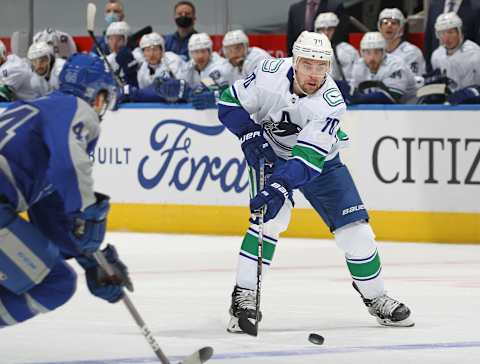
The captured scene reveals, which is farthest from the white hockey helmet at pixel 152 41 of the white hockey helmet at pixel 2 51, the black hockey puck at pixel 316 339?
the black hockey puck at pixel 316 339

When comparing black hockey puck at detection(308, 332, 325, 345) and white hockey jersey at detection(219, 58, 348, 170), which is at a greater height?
white hockey jersey at detection(219, 58, 348, 170)

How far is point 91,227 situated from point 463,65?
242 inches

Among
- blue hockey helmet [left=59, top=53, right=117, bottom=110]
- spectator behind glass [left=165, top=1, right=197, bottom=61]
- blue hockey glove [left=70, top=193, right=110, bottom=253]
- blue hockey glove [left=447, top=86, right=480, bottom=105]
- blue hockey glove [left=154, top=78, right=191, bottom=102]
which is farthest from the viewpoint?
spectator behind glass [left=165, top=1, right=197, bottom=61]

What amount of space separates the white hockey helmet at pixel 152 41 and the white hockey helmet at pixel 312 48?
5469 mm

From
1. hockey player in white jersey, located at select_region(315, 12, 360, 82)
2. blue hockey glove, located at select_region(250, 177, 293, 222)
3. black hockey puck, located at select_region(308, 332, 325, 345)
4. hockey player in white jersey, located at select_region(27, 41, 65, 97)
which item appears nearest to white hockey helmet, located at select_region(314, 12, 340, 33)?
hockey player in white jersey, located at select_region(315, 12, 360, 82)

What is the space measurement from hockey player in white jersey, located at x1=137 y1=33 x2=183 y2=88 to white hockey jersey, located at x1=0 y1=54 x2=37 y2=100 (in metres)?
0.95

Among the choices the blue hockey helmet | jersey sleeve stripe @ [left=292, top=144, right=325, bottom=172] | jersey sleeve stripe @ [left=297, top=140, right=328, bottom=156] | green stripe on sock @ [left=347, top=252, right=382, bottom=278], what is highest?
the blue hockey helmet

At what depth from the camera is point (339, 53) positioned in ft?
37.3

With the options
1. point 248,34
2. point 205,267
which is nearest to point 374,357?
point 205,267

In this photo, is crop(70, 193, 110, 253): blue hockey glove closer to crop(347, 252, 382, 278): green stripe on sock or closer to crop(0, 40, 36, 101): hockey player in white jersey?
crop(347, 252, 382, 278): green stripe on sock

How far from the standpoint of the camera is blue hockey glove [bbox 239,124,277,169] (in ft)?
21.7

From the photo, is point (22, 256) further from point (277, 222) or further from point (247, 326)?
point (277, 222)

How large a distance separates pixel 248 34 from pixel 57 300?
25.0 feet

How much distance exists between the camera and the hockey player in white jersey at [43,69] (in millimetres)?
12156
